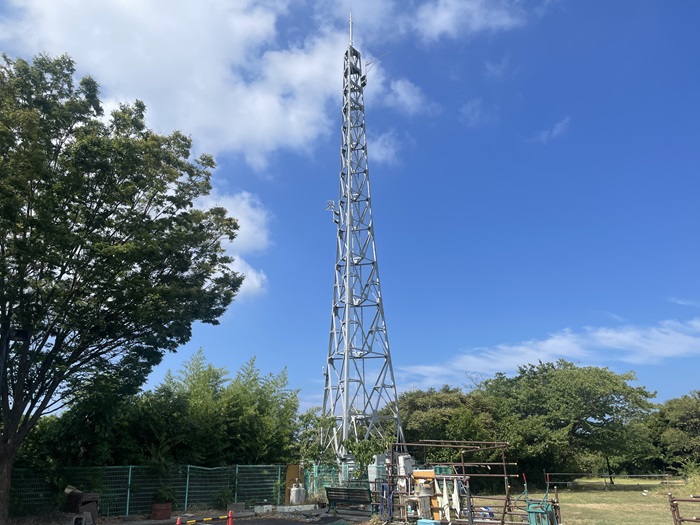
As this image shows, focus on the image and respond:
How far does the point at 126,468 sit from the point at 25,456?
2.90m

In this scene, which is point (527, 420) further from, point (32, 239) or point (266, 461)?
point (32, 239)

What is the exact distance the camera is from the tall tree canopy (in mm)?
12555

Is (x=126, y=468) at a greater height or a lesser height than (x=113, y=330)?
lesser

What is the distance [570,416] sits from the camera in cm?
3269

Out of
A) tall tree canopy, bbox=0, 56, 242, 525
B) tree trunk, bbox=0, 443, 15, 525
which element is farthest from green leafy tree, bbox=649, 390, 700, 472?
tree trunk, bbox=0, 443, 15, 525

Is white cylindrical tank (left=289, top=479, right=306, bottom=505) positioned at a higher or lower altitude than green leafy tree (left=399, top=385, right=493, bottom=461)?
lower

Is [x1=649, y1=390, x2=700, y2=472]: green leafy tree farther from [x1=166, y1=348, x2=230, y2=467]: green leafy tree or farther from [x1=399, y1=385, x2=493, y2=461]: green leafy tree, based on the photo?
[x1=166, y1=348, x2=230, y2=467]: green leafy tree

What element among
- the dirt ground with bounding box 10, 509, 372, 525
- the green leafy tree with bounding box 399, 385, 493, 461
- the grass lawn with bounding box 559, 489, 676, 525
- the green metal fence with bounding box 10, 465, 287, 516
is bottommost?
the grass lawn with bounding box 559, 489, 676, 525

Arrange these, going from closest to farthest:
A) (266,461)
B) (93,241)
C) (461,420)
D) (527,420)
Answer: (93,241) → (266,461) → (461,420) → (527,420)

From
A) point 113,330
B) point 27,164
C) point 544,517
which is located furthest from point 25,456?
point 544,517

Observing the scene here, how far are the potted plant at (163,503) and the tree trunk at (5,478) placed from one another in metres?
3.94

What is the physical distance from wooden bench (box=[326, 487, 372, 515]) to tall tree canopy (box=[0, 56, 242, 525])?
7.06 meters

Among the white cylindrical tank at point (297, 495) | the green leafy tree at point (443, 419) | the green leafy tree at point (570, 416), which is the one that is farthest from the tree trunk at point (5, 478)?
the green leafy tree at point (570, 416)

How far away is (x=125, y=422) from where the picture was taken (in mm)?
17016
